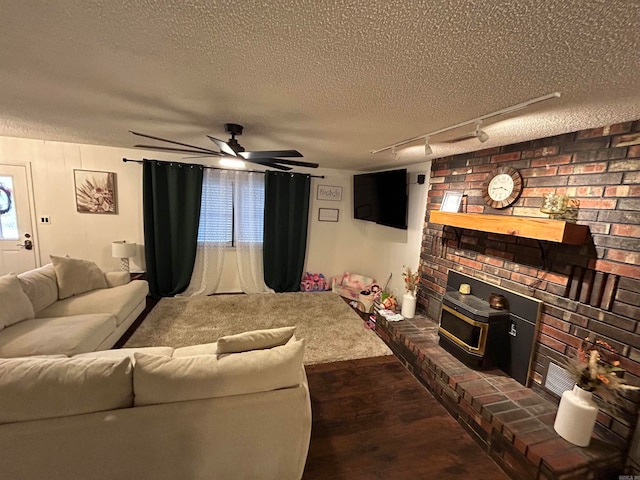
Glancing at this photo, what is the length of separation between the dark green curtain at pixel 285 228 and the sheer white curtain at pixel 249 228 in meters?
0.12

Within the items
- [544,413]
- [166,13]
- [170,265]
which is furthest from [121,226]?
[544,413]

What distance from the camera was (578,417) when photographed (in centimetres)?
165

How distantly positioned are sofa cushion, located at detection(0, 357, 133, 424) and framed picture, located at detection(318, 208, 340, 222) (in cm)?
385

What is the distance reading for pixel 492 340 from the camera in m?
2.33

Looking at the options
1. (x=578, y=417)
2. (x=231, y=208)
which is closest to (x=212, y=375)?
(x=578, y=417)

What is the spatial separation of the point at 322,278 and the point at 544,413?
11.4 feet

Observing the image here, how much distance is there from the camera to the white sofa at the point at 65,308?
203 centimetres

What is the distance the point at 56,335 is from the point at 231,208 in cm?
270

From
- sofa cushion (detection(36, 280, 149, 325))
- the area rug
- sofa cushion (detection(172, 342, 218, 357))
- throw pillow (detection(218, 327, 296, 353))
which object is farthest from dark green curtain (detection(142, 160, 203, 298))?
throw pillow (detection(218, 327, 296, 353))

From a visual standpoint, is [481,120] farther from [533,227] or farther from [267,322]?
[267,322]

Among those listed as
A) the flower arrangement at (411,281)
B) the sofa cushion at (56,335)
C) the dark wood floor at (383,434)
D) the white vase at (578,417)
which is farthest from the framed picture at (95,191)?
the white vase at (578,417)

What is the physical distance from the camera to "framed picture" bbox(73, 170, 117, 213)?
3809 millimetres

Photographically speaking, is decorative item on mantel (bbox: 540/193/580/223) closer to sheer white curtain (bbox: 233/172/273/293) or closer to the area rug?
the area rug

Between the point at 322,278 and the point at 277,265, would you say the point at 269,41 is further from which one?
the point at 322,278
